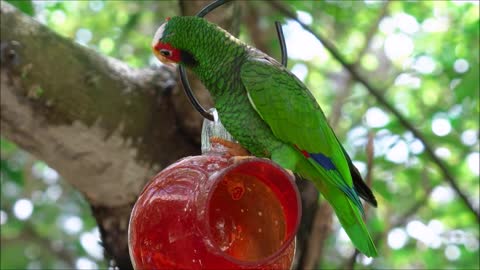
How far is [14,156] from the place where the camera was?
5.16 meters

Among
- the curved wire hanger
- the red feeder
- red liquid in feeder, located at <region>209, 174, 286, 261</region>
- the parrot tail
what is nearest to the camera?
the red feeder

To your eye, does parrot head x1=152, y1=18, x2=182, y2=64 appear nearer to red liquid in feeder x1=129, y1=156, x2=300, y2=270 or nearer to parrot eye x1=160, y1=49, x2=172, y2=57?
parrot eye x1=160, y1=49, x2=172, y2=57

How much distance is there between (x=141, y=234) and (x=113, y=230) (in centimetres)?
156

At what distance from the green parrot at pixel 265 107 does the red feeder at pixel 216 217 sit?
0.28 m

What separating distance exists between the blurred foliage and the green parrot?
1.44m

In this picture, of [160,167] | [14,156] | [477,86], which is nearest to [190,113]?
[160,167]

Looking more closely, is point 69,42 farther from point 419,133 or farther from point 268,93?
point 419,133

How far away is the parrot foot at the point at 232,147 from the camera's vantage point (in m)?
2.19

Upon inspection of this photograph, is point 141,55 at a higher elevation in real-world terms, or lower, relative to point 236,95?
lower

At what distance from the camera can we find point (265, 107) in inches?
86.0

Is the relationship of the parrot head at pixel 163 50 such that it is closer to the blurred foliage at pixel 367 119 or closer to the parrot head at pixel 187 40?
the parrot head at pixel 187 40

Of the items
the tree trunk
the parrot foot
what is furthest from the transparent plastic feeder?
the tree trunk

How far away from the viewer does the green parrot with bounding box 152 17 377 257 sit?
216cm

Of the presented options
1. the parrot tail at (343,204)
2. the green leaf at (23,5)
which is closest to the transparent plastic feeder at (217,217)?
the parrot tail at (343,204)
